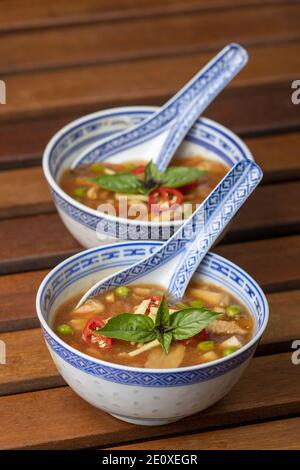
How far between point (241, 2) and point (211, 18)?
13 cm

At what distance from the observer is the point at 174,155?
2361 millimetres

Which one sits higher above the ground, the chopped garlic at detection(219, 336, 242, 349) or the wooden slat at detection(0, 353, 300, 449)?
the chopped garlic at detection(219, 336, 242, 349)

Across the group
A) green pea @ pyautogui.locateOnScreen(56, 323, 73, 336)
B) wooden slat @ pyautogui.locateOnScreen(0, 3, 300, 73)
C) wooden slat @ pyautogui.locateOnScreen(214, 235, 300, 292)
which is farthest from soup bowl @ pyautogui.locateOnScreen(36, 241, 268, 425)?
wooden slat @ pyautogui.locateOnScreen(0, 3, 300, 73)

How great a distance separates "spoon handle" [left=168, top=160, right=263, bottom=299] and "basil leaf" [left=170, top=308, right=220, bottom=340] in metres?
0.17

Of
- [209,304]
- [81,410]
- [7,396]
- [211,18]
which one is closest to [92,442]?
[81,410]

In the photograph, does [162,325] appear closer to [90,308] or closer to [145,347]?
[145,347]

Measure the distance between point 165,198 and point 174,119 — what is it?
262 millimetres

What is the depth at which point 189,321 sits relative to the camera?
1723 millimetres

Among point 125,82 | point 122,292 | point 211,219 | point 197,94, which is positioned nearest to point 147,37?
point 125,82

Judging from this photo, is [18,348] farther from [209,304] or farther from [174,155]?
[174,155]

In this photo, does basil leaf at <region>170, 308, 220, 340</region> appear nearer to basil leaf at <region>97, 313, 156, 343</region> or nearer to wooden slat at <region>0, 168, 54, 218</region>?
basil leaf at <region>97, 313, 156, 343</region>

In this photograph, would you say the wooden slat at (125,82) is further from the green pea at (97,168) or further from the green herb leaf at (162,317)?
the green herb leaf at (162,317)

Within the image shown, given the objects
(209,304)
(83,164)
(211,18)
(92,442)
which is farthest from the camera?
(211,18)

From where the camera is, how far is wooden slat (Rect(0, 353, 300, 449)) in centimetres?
171
